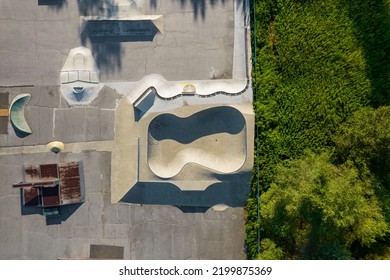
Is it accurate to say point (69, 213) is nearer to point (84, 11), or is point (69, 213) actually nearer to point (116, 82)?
point (116, 82)

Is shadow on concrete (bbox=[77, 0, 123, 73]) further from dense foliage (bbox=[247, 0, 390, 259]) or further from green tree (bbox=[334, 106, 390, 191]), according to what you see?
green tree (bbox=[334, 106, 390, 191])

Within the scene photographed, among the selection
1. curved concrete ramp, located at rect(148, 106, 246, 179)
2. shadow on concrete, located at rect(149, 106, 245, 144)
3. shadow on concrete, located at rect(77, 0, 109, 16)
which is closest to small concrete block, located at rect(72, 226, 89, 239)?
curved concrete ramp, located at rect(148, 106, 246, 179)

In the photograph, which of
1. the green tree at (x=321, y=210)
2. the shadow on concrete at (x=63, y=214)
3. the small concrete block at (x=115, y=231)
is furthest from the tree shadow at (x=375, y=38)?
the shadow on concrete at (x=63, y=214)

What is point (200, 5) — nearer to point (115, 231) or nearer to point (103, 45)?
point (103, 45)

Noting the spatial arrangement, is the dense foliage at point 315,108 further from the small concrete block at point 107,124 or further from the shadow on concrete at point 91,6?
the shadow on concrete at point 91,6

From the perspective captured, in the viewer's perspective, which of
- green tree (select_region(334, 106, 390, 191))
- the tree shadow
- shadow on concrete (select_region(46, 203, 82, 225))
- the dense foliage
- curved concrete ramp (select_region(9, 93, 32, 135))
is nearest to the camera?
green tree (select_region(334, 106, 390, 191))

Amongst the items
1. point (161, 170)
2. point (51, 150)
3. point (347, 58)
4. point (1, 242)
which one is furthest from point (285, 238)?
point (1, 242)
